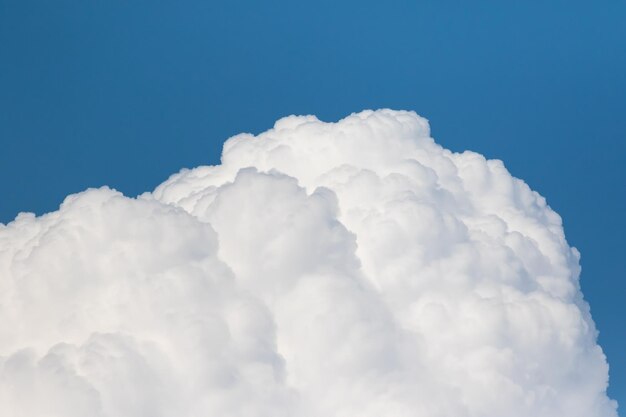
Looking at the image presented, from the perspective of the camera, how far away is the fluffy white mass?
94.1 metres

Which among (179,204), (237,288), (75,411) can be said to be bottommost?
(75,411)

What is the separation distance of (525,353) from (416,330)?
22.8 feet

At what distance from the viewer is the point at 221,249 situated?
323 feet

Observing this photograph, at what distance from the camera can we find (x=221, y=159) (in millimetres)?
107125

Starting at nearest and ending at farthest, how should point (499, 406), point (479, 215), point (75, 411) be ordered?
point (75, 411)
point (499, 406)
point (479, 215)

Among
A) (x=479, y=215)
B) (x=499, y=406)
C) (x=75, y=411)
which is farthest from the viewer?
(x=479, y=215)

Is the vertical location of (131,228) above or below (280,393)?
above

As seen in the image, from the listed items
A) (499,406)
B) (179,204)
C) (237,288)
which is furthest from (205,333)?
(499,406)

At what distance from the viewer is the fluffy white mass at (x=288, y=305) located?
94125 mm

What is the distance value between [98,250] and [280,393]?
13551mm

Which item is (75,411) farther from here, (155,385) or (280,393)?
(280,393)

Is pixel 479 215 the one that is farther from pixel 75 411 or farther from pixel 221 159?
pixel 75 411

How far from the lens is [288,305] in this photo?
97.0m

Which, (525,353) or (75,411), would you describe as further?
(525,353)
